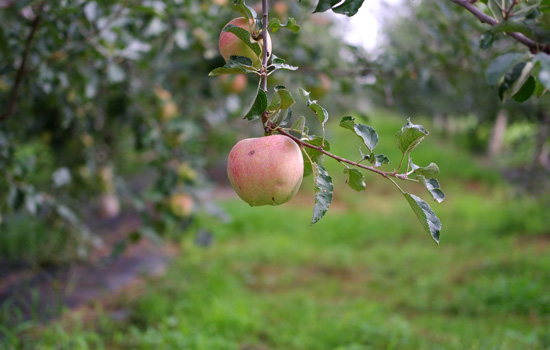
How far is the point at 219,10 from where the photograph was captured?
2.14 metres

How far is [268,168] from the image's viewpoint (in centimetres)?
72

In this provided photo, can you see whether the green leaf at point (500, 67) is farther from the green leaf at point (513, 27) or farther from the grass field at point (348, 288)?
the grass field at point (348, 288)

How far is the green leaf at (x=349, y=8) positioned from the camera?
72 cm

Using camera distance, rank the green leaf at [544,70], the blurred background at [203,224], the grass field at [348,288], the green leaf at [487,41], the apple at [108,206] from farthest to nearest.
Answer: the apple at [108,206] → the grass field at [348,288] → the blurred background at [203,224] → the green leaf at [487,41] → the green leaf at [544,70]

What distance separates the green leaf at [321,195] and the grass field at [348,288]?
1.45m

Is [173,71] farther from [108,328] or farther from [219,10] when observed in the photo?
[108,328]

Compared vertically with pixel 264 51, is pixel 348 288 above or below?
below

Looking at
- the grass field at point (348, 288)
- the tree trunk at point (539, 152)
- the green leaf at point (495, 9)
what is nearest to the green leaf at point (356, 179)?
the green leaf at point (495, 9)

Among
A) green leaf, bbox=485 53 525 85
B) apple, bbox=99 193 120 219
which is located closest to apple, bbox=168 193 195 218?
green leaf, bbox=485 53 525 85

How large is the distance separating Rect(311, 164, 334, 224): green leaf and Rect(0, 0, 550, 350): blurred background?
2.50ft

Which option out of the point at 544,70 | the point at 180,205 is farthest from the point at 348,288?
the point at 544,70

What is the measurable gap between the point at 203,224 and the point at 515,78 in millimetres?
4035

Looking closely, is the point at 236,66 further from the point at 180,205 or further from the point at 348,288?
the point at 348,288

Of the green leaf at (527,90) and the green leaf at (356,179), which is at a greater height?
the green leaf at (527,90)
